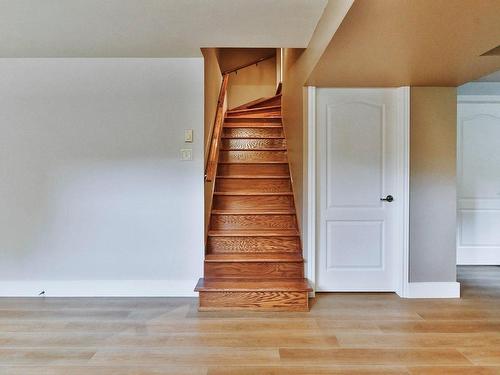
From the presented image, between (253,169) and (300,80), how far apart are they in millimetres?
1322

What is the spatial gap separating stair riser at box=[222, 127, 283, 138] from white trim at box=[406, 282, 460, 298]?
2.54 m

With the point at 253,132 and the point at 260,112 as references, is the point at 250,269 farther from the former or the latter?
the point at 260,112

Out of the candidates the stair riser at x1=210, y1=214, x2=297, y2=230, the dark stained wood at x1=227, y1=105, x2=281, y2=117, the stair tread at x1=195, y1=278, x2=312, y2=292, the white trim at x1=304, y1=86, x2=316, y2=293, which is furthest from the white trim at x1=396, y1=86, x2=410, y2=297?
the dark stained wood at x1=227, y1=105, x2=281, y2=117

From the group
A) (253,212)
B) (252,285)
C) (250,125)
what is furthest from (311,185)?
(250,125)

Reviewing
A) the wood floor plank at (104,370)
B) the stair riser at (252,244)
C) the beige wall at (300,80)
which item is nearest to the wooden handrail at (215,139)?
the stair riser at (252,244)

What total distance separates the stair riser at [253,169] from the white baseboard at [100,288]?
1.53 metres

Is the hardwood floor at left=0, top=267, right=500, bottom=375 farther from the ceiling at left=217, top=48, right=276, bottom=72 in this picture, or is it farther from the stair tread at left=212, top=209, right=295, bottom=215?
the ceiling at left=217, top=48, right=276, bottom=72

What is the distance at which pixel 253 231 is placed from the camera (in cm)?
333

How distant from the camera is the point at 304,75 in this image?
292 cm

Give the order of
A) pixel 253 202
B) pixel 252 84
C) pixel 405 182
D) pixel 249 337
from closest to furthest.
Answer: pixel 249 337, pixel 405 182, pixel 253 202, pixel 252 84

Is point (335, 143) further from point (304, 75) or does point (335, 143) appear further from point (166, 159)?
point (166, 159)

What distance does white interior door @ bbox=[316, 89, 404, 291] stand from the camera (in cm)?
304

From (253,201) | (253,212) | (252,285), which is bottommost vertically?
(252,285)

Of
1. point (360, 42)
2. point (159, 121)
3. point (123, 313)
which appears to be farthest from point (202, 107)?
point (123, 313)
